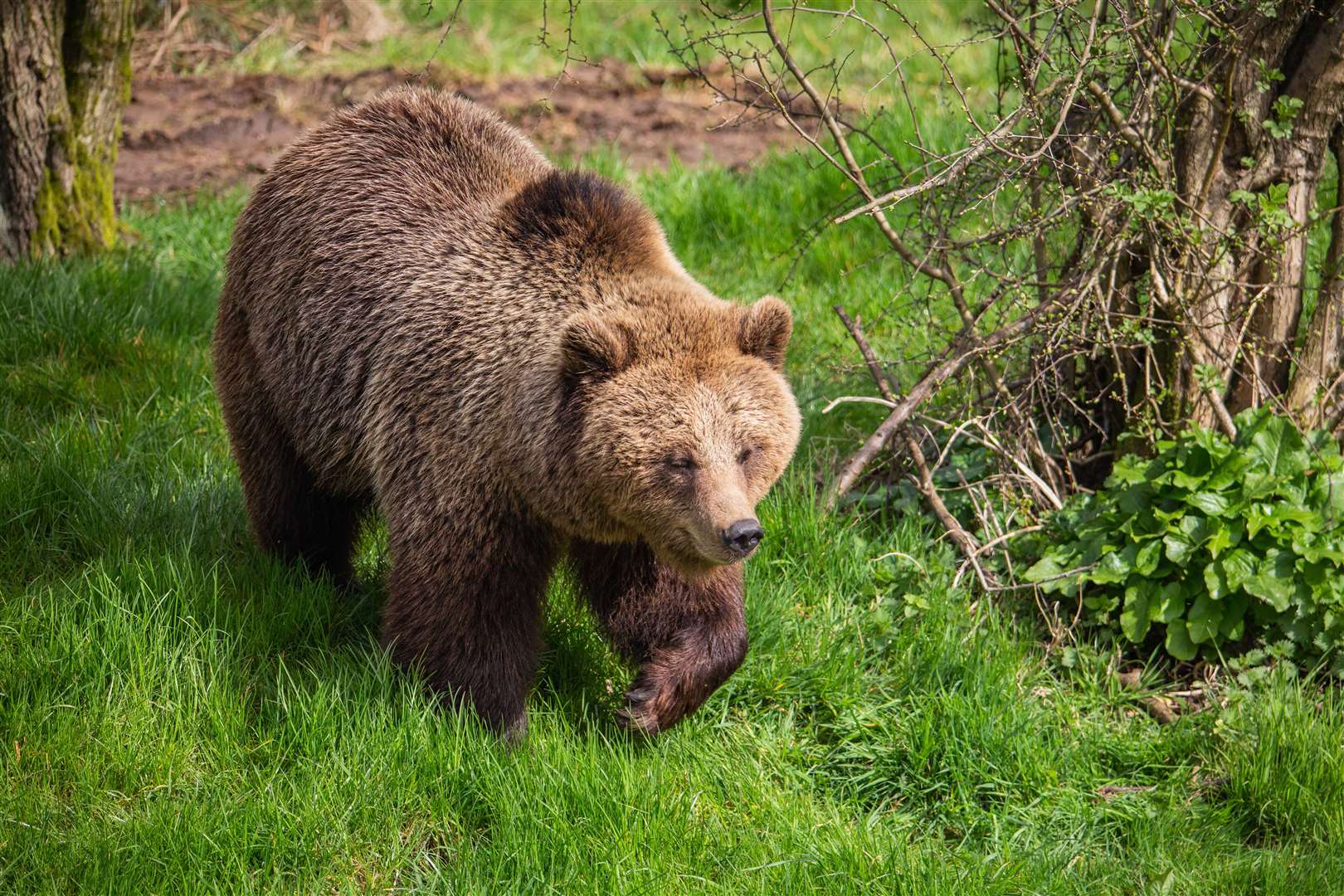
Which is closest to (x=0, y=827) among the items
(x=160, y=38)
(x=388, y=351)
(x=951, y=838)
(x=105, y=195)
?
(x=388, y=351)

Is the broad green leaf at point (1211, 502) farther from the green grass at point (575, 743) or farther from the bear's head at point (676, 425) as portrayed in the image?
the bear's head at point (676, 425)

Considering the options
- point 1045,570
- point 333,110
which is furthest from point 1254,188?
point 333,110

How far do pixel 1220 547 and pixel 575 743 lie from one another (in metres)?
2.22

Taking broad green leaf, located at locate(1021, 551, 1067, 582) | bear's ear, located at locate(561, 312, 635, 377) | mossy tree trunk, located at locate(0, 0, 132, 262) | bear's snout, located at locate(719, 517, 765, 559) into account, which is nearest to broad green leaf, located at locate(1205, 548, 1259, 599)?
broad green leaf, located at locate(1021, 551, 1067, 582)

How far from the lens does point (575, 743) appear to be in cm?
405

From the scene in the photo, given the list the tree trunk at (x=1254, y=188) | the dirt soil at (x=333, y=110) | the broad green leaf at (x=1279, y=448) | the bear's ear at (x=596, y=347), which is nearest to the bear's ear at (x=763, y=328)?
the bear's ear at (x=596, y=347)

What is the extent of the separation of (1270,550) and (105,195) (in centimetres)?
569

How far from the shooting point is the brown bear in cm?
385

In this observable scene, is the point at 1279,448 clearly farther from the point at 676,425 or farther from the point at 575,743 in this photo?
the point at 575,743

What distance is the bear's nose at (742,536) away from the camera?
3.57 m

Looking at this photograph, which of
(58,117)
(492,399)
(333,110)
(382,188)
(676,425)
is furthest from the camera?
(333,110)

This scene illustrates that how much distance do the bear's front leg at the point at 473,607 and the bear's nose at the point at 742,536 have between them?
77 cm

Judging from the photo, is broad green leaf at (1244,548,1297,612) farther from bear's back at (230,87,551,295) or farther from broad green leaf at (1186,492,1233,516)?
bear's back at (230,87,551,295)

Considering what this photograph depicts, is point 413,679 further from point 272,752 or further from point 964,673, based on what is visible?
point 964,673
